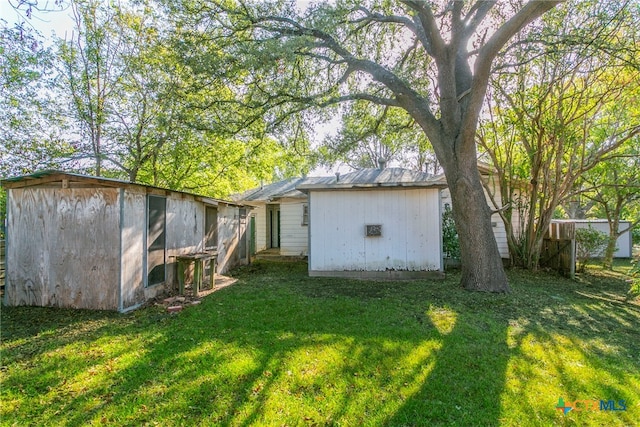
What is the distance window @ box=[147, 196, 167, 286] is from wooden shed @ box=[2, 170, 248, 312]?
10 centimetres

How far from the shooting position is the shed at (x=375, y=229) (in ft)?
25.2

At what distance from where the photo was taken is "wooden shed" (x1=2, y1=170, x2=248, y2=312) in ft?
16.3

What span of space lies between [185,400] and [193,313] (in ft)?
8.31

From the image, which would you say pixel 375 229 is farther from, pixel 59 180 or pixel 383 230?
pixel 59 180

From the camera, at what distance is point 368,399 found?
8.27ft

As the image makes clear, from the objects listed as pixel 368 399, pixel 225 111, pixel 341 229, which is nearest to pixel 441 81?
pixel 341 229

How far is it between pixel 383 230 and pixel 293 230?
511 cm

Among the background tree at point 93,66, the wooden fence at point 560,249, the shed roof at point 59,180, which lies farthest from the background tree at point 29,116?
the wooden fence at point 560,249

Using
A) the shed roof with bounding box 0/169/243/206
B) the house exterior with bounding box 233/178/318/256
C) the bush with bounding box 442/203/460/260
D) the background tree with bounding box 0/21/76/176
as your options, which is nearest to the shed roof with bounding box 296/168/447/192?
the house exterior with bounding box 233/178/318/256

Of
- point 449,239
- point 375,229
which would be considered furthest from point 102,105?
point 449,239

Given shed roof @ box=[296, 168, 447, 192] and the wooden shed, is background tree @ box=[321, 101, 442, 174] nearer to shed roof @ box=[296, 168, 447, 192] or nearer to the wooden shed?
shed roof @ box=[296, 168, 447, 192]

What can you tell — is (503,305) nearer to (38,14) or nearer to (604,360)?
(604,360)

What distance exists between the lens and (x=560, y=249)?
27.5 feet

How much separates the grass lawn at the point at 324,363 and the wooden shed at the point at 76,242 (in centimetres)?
34
